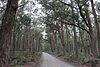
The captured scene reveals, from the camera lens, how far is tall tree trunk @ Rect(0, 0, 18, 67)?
5348mm

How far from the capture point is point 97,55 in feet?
49.9

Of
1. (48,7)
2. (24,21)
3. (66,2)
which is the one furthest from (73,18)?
(24,21)

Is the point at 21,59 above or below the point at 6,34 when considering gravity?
below

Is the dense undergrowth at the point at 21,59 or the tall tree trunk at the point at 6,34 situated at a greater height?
the tall tree trunk at the point at 6,34

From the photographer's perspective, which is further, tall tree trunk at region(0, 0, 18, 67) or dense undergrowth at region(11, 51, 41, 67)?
dense undergrowth at region(11, 51, 41, 67)

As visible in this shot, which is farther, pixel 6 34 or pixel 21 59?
pixel 21 59

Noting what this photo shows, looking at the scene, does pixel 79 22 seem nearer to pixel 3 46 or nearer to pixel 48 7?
pixel 48 7

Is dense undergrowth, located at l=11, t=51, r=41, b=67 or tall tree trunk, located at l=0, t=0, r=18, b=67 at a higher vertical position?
tall tree trunk, located at l=0, t=0, r=18, b=67

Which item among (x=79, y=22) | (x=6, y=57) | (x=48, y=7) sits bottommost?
(x=6, y=57)

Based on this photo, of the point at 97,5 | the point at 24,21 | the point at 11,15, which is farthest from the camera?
the point at 24,21

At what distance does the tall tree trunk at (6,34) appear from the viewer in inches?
211

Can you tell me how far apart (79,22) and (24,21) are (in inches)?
407

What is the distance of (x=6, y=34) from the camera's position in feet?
18.2

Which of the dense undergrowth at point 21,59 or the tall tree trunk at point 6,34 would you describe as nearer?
the tall tree trunk at point 6,34
